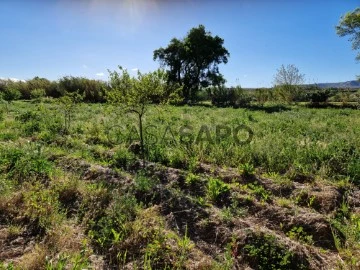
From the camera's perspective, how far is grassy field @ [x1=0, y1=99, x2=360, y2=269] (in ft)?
11.8

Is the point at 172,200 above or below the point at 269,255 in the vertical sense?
above

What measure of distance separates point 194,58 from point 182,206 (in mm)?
32353

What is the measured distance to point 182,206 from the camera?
480 cm

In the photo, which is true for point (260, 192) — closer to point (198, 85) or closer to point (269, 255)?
point (269, 255)

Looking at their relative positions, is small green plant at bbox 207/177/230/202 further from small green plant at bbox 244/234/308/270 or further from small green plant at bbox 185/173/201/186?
small green plant at bbox 244/234/308/270

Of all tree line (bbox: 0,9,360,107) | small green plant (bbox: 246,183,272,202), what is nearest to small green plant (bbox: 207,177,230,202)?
small green plant (bbox: 246,183,272,202)

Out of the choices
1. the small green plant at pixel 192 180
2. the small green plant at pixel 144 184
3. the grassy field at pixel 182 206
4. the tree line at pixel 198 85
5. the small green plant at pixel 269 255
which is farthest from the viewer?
the tree line at pixel 198 85

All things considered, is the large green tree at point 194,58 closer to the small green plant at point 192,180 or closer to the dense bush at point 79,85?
the dense bush at point 79,85

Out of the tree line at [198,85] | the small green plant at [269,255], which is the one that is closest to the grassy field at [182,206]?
the small green plant at [269,255]

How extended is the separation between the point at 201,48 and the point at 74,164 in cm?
3003

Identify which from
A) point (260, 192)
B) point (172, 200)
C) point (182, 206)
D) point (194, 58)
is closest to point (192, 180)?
point (172, 200)

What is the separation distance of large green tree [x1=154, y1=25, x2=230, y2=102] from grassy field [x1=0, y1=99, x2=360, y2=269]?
91.6 ft

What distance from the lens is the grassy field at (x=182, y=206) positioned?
11.8 feet

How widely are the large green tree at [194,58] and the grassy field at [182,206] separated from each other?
91.6 feet
